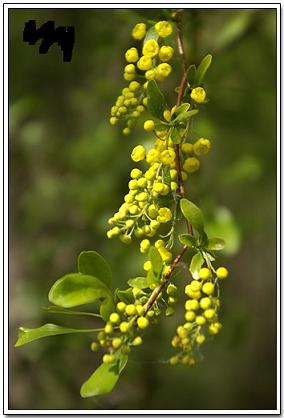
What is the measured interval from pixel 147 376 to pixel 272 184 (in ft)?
2.22

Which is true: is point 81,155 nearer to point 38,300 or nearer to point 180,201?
point 38,300

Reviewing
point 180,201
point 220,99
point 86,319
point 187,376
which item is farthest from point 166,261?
point 187,376

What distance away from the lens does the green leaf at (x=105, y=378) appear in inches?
27.4

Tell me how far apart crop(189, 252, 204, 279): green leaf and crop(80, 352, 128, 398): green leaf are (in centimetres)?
12

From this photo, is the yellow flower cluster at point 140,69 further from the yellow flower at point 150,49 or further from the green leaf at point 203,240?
the green leaf at point 203,240

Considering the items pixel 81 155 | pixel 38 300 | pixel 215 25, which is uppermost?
pixel 215 25

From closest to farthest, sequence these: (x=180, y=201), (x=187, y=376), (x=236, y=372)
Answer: (x=180, y=201), (x=187, y=376), (x=236, y=372)

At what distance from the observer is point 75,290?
67cm

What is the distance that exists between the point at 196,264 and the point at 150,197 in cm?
9

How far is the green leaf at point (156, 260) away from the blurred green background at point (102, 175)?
67 centimetres

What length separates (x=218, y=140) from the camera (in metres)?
1.79

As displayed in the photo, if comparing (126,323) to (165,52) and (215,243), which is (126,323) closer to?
(215,243)
